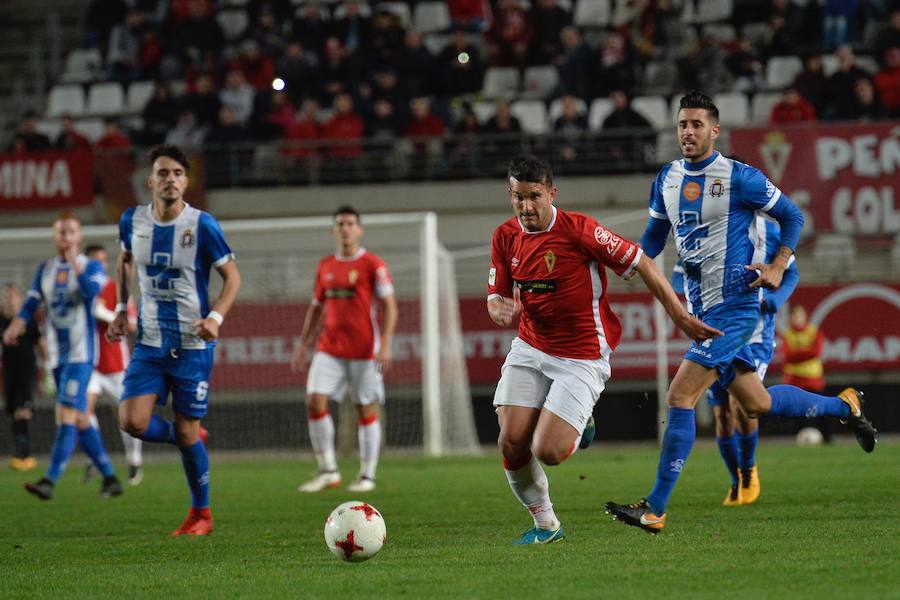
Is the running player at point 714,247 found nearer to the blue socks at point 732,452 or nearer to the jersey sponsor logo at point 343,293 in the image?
the blue socks at point 732,452

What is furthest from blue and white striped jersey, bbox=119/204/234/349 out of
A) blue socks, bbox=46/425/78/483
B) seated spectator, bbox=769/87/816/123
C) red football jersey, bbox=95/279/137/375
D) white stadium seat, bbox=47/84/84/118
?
white stadium seat, bbox=47/84/84/118

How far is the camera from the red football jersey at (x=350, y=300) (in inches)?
498

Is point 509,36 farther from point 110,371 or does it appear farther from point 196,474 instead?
point 196,474

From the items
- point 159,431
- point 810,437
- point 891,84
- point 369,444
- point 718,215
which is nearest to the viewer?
point 718,215

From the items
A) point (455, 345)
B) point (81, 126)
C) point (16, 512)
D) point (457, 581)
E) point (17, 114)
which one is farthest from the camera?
point (17, 114)

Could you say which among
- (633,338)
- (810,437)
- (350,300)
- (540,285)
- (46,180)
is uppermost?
(46,180)

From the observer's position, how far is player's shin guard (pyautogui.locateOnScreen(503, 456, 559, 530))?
23.5 feet

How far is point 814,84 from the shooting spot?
1988cm

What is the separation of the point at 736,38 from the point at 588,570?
56.4ft

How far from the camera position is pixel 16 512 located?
10.4 m

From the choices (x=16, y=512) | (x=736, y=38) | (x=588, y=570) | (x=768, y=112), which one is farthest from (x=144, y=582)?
(x=736, y=38)

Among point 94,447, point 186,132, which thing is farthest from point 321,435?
point 186,132

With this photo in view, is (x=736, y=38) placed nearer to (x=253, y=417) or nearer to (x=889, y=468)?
(x=253, y=417)

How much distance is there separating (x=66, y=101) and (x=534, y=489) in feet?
61.2
